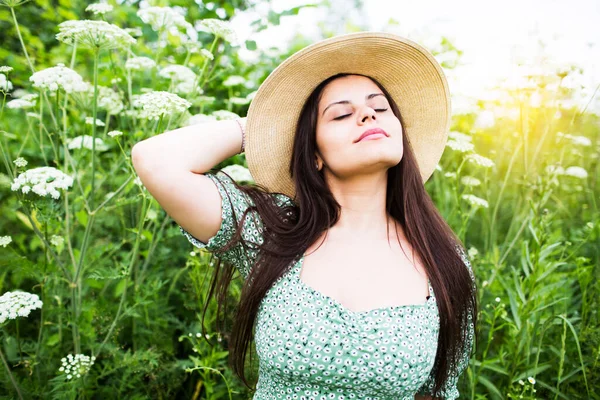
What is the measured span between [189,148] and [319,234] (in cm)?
49

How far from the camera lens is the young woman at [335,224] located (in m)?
1.38

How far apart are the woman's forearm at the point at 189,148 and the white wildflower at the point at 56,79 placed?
0.50 m

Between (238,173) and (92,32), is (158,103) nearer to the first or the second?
(92,32)

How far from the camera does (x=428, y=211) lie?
177cm

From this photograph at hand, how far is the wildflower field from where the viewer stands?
183cm

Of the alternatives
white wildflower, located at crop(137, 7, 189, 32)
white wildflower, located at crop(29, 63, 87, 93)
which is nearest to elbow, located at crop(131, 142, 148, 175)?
white wildflower, located at crop(29, 63, 87, 93)

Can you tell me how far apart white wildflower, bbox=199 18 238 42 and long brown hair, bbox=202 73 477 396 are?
0.67 metres

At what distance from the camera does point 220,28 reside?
217cm

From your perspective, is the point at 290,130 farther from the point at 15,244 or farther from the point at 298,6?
the point at 15,244

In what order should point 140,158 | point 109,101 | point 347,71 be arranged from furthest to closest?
point 109,101 < point 347,71 < point 140,158

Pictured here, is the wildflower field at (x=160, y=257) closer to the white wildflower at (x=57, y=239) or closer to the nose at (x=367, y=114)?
the white wildflower at (x=57, y=239)

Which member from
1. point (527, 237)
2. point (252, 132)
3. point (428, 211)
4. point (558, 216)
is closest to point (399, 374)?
point (428, 211)

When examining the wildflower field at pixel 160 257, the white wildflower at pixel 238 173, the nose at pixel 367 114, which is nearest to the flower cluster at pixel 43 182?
the wildflower field at pixel 160 257

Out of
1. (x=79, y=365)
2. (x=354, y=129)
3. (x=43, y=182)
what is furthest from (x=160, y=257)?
(x=354, y=129)
